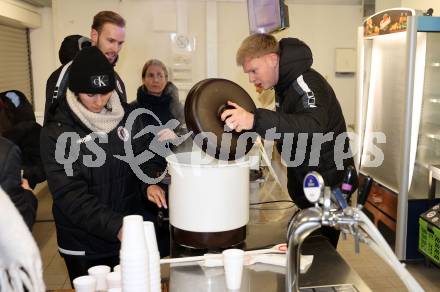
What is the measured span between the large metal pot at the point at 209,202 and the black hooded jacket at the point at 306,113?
0.42m

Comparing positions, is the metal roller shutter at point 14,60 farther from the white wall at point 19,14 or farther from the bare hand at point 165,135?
the bare hand at point 165,135

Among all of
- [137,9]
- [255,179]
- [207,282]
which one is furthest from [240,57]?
[137,9]

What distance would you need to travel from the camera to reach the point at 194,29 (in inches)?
205

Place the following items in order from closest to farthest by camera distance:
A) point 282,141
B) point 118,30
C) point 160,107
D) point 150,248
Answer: point 150,248 → point 282,141 → point 118,30 → point 160,107

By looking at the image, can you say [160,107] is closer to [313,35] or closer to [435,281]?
[435,281]

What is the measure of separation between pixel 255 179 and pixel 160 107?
1.29 m

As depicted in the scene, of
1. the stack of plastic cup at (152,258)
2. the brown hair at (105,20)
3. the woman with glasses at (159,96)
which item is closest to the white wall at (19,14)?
the woman with glasses at (159,96)

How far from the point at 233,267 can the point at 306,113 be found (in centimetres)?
76

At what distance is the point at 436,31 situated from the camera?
320 centimetres

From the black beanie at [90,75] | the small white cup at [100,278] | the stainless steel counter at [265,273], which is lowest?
the stainless steel counter at [265,273]

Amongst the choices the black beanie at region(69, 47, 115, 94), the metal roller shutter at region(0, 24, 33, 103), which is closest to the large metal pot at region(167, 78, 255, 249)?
the black beanie at region(69, 47, 115, 94)

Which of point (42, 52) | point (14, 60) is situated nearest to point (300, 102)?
point (14, 60)

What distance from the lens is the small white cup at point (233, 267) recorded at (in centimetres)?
123

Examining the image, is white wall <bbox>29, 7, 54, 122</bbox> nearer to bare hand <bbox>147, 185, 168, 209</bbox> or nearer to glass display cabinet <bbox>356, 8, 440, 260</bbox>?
glass display cabinet <bbox>356, 8, 440, 260</bbox>
